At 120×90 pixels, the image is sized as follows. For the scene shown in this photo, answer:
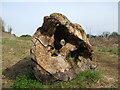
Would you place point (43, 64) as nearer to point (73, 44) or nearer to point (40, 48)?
point (40, 48)

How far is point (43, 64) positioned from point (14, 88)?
1.21 metres

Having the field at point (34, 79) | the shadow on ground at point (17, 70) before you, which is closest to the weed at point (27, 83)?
the field at point (34, 79)

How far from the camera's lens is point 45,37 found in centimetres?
775

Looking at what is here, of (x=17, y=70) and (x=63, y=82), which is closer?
(x=63, y=82)

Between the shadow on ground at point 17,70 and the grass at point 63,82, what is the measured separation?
2.64 feet

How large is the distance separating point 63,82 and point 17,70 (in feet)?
7.56

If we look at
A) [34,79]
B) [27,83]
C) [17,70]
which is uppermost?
[17,70]

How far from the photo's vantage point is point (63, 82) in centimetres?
725

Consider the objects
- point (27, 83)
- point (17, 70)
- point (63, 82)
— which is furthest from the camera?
point (17, 70)

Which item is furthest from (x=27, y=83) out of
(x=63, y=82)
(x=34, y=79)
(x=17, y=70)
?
(x=17, y=70)

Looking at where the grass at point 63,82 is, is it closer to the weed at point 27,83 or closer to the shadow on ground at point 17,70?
the weed at point 27,83

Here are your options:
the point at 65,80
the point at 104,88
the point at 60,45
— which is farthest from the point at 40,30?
the point at 104,88

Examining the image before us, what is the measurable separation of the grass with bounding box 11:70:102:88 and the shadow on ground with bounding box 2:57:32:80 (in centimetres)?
80

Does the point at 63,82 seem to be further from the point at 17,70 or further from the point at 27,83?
the point at 17,70
